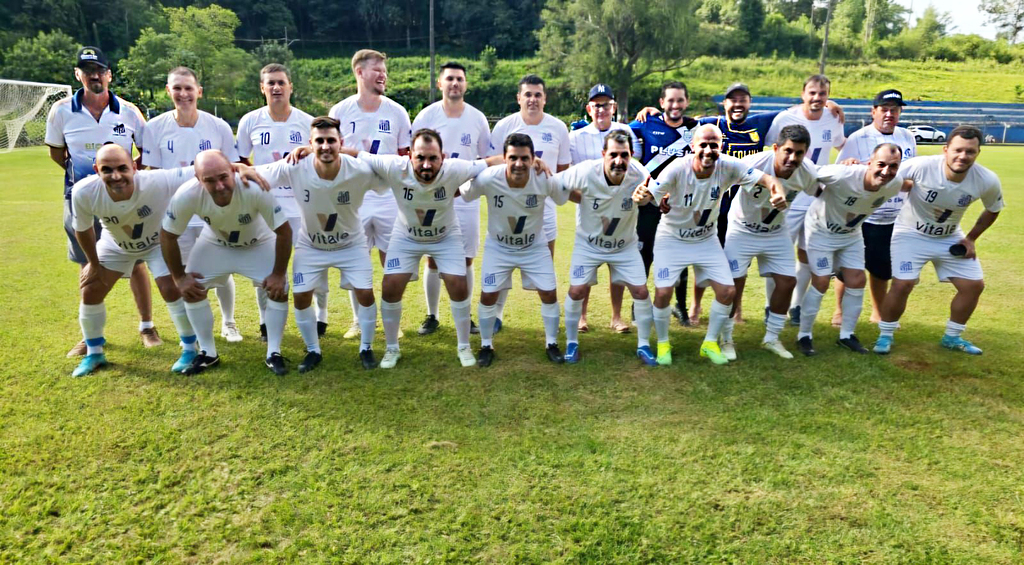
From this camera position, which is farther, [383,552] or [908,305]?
[908,305]

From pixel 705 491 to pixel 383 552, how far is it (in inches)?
71.7

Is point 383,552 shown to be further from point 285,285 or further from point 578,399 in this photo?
point 285,285

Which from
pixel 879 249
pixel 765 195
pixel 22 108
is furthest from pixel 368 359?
pixel 22 108

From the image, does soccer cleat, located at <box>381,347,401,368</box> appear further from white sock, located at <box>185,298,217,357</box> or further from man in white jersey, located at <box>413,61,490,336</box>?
white sock, located at <box>185,298,217,357</box>

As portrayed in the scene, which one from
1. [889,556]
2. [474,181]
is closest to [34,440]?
[474,181]

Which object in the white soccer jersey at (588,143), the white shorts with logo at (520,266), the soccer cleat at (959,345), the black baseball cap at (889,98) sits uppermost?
the black baseball cap at (889,98)

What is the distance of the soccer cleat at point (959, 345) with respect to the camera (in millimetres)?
5594

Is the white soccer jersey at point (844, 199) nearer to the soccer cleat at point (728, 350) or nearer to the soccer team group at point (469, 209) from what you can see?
the soccer team group at point (469, 209)

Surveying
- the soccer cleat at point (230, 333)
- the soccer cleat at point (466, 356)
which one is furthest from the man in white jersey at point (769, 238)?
the soccer cleat at point (230, 333)

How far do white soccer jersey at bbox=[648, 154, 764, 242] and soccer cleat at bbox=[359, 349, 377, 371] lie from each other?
2.78m

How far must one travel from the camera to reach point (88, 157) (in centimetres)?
554

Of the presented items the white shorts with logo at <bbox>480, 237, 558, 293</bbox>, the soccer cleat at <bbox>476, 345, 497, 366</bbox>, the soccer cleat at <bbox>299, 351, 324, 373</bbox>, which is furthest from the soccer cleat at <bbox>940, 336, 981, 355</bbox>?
the soccer cleat at <bbox>299, 351, 324, 373</bbox>

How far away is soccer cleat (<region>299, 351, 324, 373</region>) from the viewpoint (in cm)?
520

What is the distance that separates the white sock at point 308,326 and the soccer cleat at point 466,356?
124 cm
